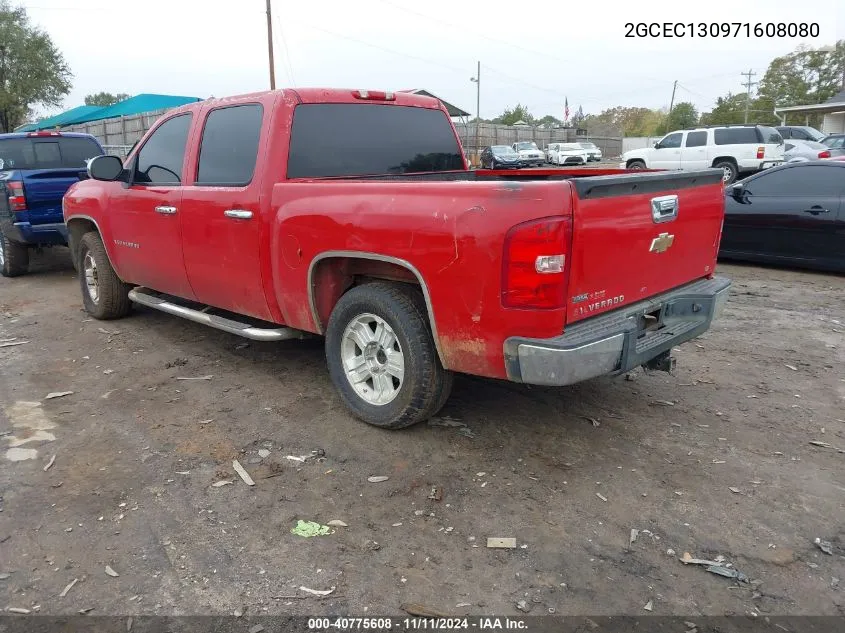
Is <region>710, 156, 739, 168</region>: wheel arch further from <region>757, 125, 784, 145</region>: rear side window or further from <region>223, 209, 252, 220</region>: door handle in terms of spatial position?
<region>223, 209, 252, 220</region>: door handle

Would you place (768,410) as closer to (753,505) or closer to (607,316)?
(753,505)

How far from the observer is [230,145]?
174 inches

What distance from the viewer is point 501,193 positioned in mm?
2865

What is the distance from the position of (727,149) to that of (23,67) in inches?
1586

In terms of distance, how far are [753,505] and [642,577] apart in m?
0.85

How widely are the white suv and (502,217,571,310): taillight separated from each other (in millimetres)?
17371

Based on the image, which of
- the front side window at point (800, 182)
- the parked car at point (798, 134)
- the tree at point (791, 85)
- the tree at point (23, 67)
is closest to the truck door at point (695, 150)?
the parked car at point (798, 134)

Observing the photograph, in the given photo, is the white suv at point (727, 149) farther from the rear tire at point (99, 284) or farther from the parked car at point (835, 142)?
the rear tire at point (99, 284)

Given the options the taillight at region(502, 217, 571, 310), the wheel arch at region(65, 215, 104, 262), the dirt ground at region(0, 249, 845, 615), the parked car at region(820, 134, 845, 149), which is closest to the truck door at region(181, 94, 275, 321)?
the dirt ground at region(0, 249, 845, 615)

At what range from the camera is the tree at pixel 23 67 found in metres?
39.0

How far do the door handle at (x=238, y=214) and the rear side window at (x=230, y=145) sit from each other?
192 millimetres

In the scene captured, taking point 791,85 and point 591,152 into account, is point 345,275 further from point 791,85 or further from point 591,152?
point 791,85

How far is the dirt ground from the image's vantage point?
252 cm

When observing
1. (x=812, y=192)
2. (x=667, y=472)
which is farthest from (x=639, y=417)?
(x=812, y=192)
